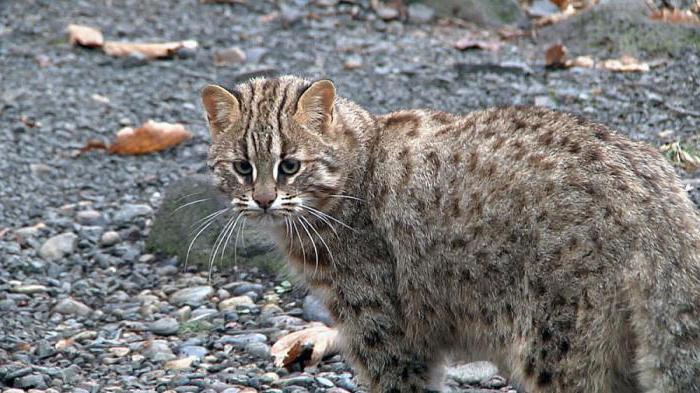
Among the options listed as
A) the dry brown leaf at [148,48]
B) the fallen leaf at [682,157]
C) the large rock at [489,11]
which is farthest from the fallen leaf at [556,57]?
the dry brown leaf at [148,48]

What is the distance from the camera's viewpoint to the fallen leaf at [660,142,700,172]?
28.8 feet

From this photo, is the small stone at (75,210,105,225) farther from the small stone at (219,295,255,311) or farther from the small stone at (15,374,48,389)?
the small stone at (15,374,48,389)

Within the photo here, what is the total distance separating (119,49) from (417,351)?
928 cm

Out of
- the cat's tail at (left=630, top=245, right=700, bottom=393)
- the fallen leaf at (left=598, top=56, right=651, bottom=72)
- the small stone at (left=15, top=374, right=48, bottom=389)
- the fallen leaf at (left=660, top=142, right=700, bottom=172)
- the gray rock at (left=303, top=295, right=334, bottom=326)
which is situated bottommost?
the small stone at (left=15, top=374, right=48, bottom=389)

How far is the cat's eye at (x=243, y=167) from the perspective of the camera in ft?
21.0

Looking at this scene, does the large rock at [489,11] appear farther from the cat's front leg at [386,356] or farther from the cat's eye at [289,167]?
the cat's front leg at [386,356]

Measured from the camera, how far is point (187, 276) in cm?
891

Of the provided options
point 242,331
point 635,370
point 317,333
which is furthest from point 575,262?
point 242,331

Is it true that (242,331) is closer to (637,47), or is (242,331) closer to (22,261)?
(22,261)

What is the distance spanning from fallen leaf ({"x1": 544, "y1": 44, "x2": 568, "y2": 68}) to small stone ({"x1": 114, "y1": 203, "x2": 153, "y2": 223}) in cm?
472

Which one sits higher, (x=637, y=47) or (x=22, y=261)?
(x=637, y=47)

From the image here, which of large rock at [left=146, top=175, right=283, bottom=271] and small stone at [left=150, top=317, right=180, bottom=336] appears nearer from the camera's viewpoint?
small stone at [left=150, top=317, right=180, bottom=336]

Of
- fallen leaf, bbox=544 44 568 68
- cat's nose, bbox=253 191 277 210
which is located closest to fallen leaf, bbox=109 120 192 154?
fallen leaf, bbox=544 44 568 68

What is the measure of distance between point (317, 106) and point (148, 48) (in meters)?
8.28
